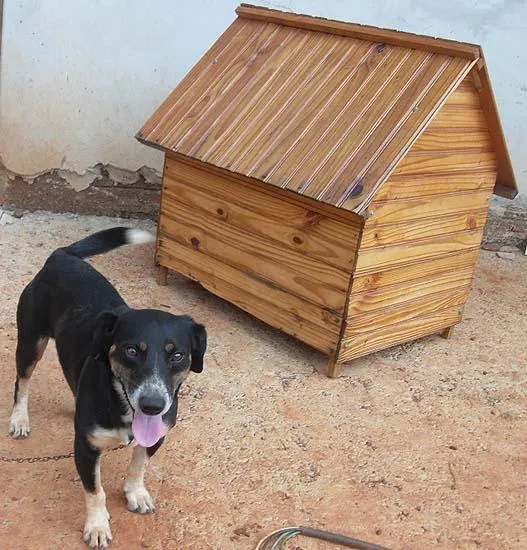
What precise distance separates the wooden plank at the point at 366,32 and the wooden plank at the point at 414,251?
3.52ft

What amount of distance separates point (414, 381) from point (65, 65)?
11.5ft

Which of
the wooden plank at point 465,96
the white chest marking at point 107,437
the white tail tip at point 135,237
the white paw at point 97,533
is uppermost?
the wooden plank at point 465,96

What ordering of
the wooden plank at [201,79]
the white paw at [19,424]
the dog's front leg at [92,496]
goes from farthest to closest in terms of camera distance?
the wooden plank at [201,79] → the white paw at [19,424] → the dog's front leg at [92,496]

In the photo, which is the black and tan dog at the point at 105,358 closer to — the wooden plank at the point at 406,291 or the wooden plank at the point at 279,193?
the wooden plank at the point at 279,193

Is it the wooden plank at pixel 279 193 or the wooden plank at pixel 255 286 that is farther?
the wooden plank at pixel 255 286

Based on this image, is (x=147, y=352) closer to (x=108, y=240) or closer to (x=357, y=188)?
(x=108, y=240)

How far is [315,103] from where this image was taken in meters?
4.46

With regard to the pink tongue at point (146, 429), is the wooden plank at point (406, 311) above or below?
below

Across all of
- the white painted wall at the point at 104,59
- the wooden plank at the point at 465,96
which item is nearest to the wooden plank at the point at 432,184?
the wooden plank at the point at 465,96

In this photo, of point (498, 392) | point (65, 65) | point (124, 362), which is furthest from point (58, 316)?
point (65, 65)

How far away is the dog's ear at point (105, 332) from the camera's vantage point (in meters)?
2.69

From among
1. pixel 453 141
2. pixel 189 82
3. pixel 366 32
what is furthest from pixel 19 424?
pixel 366 32

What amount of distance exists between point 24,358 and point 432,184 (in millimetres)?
2394

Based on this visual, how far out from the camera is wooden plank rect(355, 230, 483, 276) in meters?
4.20
